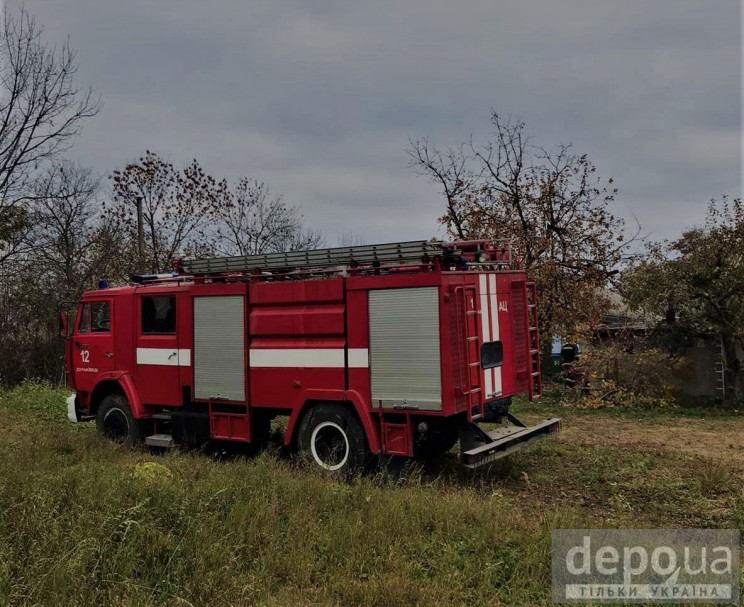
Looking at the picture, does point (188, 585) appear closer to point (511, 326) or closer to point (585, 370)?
point (511, 326)

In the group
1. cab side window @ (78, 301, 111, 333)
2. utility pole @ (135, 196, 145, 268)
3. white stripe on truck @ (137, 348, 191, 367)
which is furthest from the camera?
utility pole @ (135, 196, 145, 268)

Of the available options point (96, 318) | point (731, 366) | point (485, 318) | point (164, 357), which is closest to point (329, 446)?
point (485, 318)

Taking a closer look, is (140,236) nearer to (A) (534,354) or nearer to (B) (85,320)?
(B) (85,320)

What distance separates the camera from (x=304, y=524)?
16.2 ft

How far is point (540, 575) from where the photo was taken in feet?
13.8

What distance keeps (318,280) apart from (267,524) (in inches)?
130

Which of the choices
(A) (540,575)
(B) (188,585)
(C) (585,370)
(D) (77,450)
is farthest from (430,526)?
(C) (585,370)

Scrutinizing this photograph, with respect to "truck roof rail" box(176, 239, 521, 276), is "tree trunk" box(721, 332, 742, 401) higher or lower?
lower

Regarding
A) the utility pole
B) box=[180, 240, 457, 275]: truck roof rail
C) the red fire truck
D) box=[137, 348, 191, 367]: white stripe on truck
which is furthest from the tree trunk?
the utility pole

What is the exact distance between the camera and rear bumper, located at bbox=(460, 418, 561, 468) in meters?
6.55

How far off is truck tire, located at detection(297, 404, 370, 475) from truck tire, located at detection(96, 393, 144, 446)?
3.23m

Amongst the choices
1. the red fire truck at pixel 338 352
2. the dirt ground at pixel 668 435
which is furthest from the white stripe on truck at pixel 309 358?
the dirt ground at pixel 668 435

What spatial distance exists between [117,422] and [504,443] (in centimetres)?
613

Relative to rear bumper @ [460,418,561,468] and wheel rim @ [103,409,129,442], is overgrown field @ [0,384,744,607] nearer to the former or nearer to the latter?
rear bumper @ [460,418,561,468]
